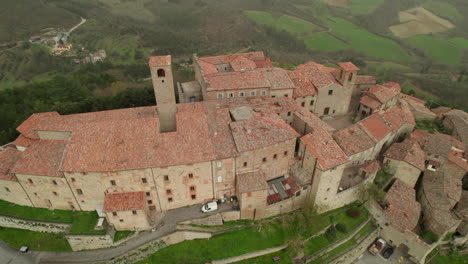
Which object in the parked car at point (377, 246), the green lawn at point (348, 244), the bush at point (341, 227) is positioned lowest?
the parked car at point (377, 246)

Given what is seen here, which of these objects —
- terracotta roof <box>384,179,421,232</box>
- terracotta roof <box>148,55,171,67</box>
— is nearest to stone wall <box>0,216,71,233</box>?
terracotta roof <box>148,55,171,67</box>

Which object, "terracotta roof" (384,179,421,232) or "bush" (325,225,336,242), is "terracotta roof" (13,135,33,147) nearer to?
"bush" (325,225,336,242)

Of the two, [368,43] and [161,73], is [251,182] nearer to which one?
[161,73]

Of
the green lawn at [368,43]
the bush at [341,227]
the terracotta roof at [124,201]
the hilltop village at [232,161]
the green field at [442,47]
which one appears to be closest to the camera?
the terracotta roof at [124,201]

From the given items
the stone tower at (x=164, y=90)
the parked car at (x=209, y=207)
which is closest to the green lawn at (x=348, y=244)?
the parked car at (x=209, y=207)

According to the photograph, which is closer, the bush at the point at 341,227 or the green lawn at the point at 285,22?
the bush at the point at 341,227

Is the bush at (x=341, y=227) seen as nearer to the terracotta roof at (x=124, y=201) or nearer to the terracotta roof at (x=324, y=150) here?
the terracotta roof at (x=324, y=150)

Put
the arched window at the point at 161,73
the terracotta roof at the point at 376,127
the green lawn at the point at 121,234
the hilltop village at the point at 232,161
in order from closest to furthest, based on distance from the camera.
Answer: the hilltop village at the point at 232,161, the green lawn at the point at 121,234, the arched window at the point at 161,73, the terracotta roof at the point at 376,127

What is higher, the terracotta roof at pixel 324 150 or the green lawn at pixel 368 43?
the terracotta roof at pixel 324 150

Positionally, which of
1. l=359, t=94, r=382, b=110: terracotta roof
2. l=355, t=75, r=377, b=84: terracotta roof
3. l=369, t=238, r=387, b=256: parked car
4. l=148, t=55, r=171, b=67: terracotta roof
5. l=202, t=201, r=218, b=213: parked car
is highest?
l=148, t=55, r=171, b=67: terracotta roof
